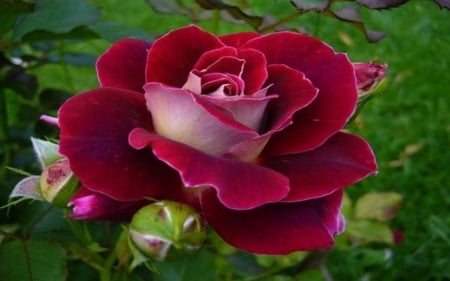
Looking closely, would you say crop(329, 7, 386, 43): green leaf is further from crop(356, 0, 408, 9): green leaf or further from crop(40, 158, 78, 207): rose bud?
crop(40, 158, 78, 207): rose bud

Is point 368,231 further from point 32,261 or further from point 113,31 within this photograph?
point 32,261

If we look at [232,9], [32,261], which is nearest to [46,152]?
[32,261]

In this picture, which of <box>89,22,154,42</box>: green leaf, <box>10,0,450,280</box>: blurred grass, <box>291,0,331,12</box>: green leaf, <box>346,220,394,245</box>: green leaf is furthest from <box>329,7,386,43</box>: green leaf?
<box>10,0,450,280</box>: blurred grass

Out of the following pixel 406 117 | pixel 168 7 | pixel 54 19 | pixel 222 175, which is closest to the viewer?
pixel 222 175

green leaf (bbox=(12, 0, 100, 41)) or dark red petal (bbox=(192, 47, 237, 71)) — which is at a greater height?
dark red petal (bbox=(192, 47, 237, 71))

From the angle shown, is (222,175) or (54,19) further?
(54,19)

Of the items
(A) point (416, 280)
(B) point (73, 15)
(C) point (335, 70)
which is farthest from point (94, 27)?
(A) point (416, 280)

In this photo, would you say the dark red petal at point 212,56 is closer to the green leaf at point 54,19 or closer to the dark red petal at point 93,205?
the dark red petal at point 93,205

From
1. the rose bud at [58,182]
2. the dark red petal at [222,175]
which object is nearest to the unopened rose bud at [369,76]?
the dark red petal at [222,175]
